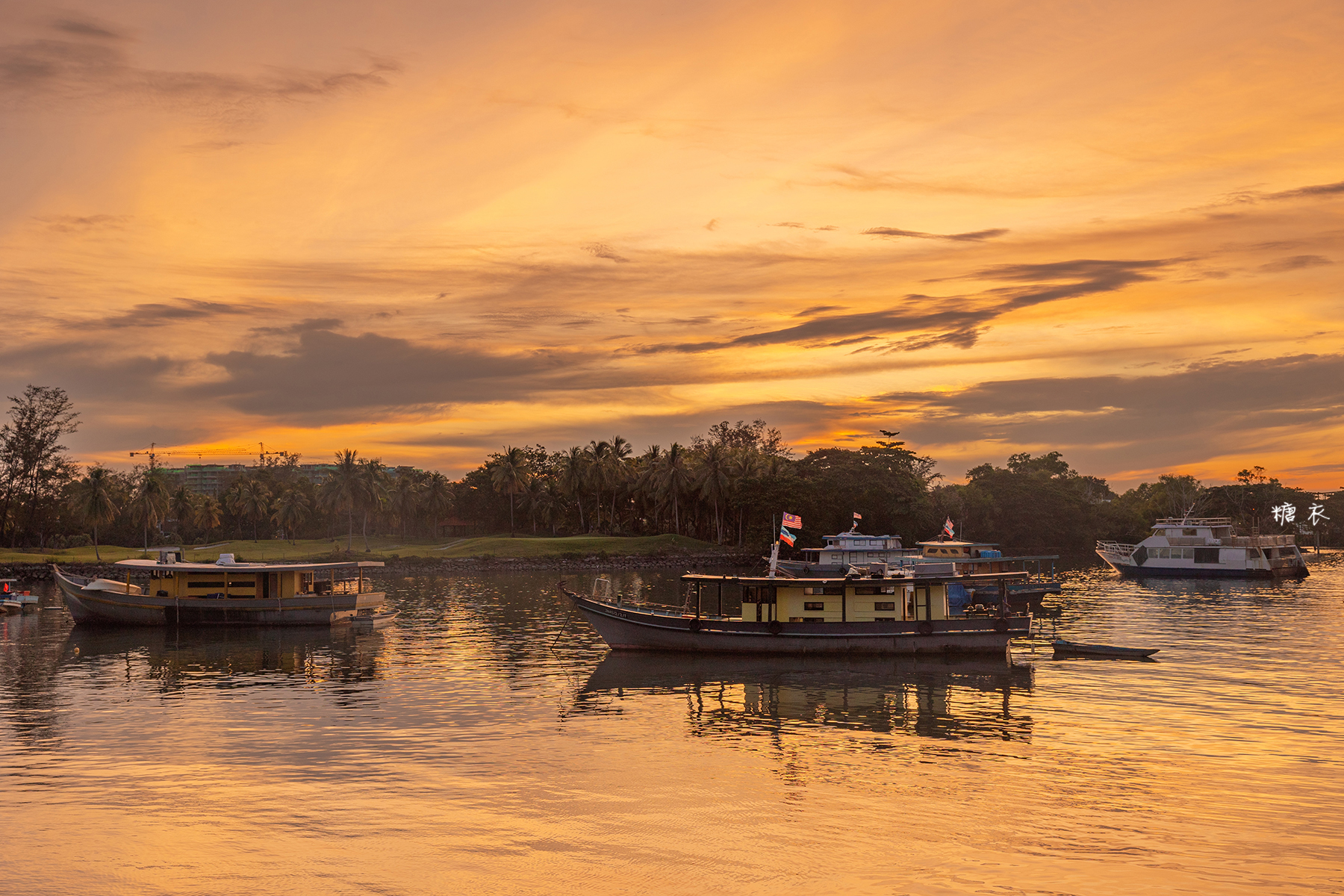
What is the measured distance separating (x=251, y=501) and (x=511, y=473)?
44177 millimetres

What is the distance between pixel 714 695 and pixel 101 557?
10601cm

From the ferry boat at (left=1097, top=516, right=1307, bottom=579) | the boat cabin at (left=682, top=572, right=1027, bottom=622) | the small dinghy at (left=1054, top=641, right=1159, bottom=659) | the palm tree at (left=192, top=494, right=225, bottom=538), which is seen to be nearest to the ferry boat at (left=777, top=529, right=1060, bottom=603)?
the small dinghy at (left=1054, top=641, right=1159, bottom=659)

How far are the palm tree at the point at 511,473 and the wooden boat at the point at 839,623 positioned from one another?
11054cm

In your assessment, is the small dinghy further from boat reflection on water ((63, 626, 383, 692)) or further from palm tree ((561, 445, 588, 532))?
palm tree ((561, 445, 588, 532))

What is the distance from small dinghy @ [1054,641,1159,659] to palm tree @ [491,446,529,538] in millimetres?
115095

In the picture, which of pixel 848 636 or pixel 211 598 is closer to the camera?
pixel 848 636

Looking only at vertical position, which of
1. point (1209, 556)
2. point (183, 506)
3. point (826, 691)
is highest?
point (183, 506)

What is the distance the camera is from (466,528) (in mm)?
183250

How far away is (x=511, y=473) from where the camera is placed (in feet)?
532

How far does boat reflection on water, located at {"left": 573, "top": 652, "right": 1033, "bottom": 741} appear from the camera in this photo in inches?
1447

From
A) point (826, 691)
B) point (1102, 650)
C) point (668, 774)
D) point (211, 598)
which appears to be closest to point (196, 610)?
point (211, 598)

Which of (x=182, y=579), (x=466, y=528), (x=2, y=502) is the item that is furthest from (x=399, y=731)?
(x=466, y=528)

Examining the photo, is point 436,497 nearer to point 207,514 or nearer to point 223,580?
point 207,514

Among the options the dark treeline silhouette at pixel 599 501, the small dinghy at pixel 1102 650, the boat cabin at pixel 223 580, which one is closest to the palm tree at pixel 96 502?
the dark treeline silhouette at pixel 599 501
